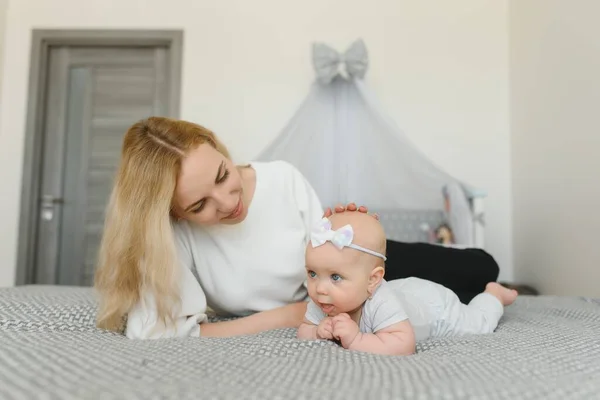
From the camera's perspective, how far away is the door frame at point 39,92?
3.15 meters

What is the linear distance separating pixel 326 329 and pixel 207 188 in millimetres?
405

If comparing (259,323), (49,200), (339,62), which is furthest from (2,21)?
(259,323)

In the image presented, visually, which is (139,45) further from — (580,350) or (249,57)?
(580,350)

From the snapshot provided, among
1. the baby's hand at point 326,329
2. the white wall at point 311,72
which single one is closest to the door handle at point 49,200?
the white wall at point 311,72

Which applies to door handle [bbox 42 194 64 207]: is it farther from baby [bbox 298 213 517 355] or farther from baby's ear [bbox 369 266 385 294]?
baby's ear [bbox 369 266 385 294]

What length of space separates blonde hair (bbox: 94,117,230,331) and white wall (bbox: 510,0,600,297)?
5.28 feet

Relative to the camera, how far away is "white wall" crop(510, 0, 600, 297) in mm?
1987

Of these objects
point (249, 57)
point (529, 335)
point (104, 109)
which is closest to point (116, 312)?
point (529, 335)

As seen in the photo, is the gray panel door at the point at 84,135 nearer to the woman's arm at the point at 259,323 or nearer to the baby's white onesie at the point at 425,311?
the woman's arm at the point at 259,323

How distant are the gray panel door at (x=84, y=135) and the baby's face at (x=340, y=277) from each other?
8.21 feet

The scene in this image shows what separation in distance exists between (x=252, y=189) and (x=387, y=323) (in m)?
0.60

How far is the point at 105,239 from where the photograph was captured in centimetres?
114

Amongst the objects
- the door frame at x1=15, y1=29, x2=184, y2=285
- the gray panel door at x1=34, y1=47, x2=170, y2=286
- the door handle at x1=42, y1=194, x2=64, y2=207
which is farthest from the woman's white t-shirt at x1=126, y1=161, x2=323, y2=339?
the door handle at x1=42, y1=194, x2=64, y2=207

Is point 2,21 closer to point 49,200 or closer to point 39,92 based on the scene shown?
point 39,92
